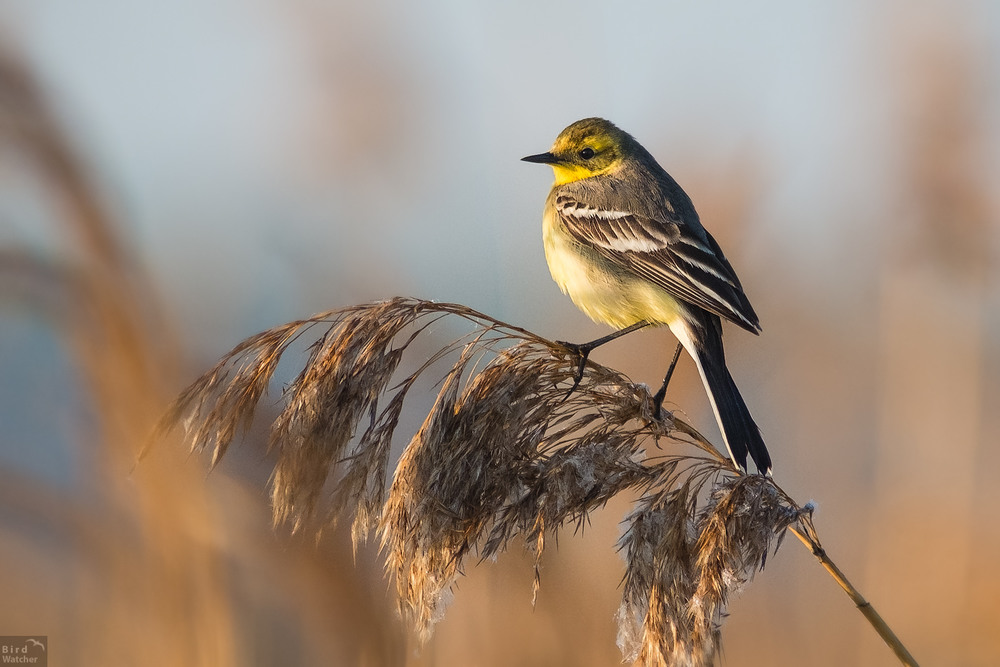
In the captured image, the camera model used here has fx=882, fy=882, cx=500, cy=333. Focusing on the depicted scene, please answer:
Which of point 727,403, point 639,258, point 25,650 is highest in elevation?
point 639,258

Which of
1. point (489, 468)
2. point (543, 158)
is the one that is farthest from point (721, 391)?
point (543, 158)

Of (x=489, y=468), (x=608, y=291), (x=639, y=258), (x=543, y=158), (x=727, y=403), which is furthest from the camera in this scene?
(x=543, y=158)

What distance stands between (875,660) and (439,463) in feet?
8.71

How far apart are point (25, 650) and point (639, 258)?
Result: 293 centimetres

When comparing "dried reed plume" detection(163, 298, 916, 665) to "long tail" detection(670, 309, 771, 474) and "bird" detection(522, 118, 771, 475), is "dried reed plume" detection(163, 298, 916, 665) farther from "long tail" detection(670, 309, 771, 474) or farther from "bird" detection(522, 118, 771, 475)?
"bird" detection(522, 118, 771, 475)

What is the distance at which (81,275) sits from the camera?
94.7 inches

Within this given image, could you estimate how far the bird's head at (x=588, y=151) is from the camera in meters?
4.56

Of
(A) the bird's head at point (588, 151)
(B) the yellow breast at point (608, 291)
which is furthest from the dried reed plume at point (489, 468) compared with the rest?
(A) the bird's head at point (588, 151)

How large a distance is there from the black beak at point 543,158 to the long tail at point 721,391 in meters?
1.22

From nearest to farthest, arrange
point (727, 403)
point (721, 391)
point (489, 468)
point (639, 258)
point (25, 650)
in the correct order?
point (489, 468)
point (727, 403)
point (721, 391)
point (25, 650)
point (639, 258)

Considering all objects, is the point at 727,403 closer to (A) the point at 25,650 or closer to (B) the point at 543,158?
(B) the point at 543,158

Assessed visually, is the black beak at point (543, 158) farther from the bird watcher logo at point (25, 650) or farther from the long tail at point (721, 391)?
the bird watcher logo at point (25, 650)

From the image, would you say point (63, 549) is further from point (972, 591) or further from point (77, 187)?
point (972, 591)

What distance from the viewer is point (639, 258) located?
3.71 metres
